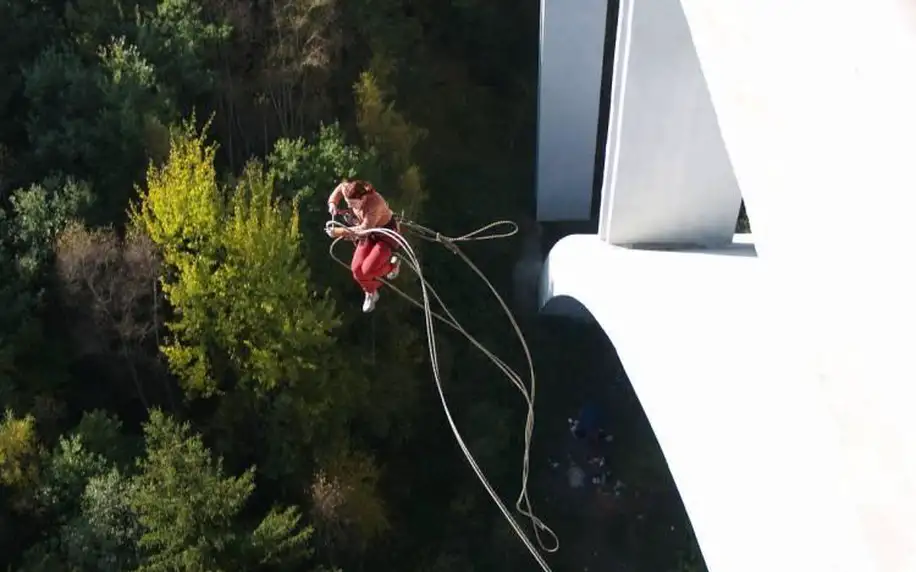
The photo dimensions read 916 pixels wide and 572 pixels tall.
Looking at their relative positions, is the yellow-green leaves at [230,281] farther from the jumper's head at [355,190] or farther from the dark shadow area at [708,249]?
the dark shadow area at [708,249]

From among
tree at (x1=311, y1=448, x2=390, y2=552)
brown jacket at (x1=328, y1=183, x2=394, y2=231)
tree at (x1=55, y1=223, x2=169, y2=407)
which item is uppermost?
brown jacket at (x1=328, y1=183, x2=394, y2=231)

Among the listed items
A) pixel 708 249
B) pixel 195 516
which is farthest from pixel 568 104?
pixel 195 516

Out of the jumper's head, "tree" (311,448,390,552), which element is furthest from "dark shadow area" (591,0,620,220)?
the jumper's head

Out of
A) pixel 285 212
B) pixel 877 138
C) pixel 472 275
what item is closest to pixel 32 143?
pixel 285 212

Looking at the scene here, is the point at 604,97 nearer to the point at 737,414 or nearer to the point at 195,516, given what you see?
the point at 195,516

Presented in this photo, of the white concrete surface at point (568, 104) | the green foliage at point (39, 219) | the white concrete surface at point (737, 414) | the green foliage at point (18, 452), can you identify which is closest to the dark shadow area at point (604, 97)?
the white concrete surface at point (568, 104)

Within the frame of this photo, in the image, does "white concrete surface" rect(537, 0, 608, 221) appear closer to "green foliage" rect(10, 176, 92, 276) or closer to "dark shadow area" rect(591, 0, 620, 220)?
"dark shadow area" rect(591, 0, 620, 220)

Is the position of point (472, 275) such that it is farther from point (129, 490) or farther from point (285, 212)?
point (129, 490)
